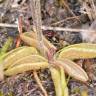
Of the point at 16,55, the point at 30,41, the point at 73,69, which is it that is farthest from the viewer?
the point at 30,41

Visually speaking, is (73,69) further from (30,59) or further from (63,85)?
(30,59)

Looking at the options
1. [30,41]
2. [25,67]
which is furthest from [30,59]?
[30,41]

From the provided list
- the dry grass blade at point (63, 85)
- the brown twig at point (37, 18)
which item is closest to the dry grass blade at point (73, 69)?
the dry grass blade at point (63, 85)

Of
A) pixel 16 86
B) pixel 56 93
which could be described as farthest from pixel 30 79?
pixel 56 93

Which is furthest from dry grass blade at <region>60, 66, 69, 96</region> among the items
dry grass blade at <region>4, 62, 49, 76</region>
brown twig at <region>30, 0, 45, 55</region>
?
brown twig at <region>30, 0, 45, 55</region>

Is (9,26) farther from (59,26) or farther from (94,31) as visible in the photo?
(94,31)
